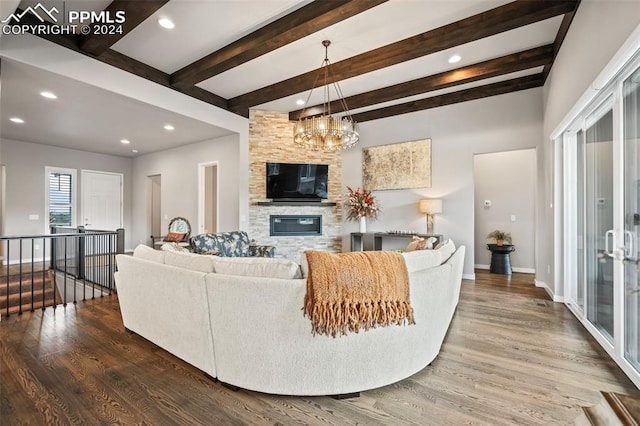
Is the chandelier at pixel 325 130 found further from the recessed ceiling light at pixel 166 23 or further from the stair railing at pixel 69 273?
the stair railing at pixel 69 273

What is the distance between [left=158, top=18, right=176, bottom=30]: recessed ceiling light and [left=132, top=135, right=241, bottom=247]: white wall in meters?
2.60

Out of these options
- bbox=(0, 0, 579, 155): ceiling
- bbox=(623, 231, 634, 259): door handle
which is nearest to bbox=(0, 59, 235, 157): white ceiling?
bbox=(0, 0, 579, 155): ceiling

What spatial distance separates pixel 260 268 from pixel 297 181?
4.42m

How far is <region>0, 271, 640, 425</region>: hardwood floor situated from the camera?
164cm

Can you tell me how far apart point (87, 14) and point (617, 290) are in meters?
5.60

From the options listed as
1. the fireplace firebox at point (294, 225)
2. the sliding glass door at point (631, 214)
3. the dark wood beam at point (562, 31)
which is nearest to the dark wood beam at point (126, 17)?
the fireplace firebox at point (294, 225)

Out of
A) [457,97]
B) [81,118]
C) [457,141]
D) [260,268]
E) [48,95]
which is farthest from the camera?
[457,141]

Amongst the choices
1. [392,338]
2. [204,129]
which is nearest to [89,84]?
[204,129]

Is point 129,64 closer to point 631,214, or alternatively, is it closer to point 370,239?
point 370,239

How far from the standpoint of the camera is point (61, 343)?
8.27 ft

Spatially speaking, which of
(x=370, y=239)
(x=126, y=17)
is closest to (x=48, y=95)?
(x=126, y=17)

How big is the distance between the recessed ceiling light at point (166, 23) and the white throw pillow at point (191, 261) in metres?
2.59

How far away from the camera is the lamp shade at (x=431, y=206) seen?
16.9 feet

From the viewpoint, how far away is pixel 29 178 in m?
6.49
